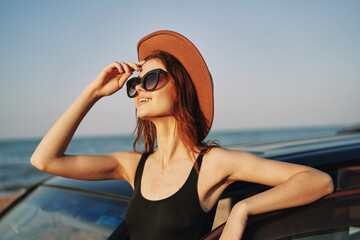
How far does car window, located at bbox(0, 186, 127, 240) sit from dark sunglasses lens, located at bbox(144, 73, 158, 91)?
0.67 meters

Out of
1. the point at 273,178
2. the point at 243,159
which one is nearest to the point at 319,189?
the point at 273,178

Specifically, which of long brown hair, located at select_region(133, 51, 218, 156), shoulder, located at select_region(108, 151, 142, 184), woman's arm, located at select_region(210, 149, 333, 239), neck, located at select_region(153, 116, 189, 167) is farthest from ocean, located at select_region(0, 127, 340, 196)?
woman's arm, located at select_region(210, 149, 333, 239)

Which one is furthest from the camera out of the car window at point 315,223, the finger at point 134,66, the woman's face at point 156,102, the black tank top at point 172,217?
the finger at point 134,66

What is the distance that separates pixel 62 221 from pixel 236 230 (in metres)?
1.21

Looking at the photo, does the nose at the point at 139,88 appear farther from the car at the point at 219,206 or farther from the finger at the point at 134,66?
the car at the point at 219,206

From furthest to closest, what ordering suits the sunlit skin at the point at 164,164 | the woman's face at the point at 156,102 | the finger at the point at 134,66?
1. the finger at the point at 134,66
2. the woman's face at the point at 156,102
3. the sunlit skin at the point at 164,164

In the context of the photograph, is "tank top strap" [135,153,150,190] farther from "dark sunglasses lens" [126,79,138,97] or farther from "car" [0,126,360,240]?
"dark sunglasses lens" [126,79,138,97]

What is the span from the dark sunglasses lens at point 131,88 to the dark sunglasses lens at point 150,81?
13cm

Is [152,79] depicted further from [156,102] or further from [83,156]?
[83,156]

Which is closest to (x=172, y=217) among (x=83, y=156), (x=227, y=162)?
(x=227, y=162)

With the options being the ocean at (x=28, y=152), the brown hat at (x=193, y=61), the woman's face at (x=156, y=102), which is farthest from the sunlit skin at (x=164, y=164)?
the ocean at (x=28, y=152)

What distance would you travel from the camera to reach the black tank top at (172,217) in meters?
1.58

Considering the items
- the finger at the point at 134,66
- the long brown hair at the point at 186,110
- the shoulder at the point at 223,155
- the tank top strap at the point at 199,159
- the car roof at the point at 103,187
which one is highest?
the finger at the point at 134,66

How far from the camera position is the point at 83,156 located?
6.50 ft
